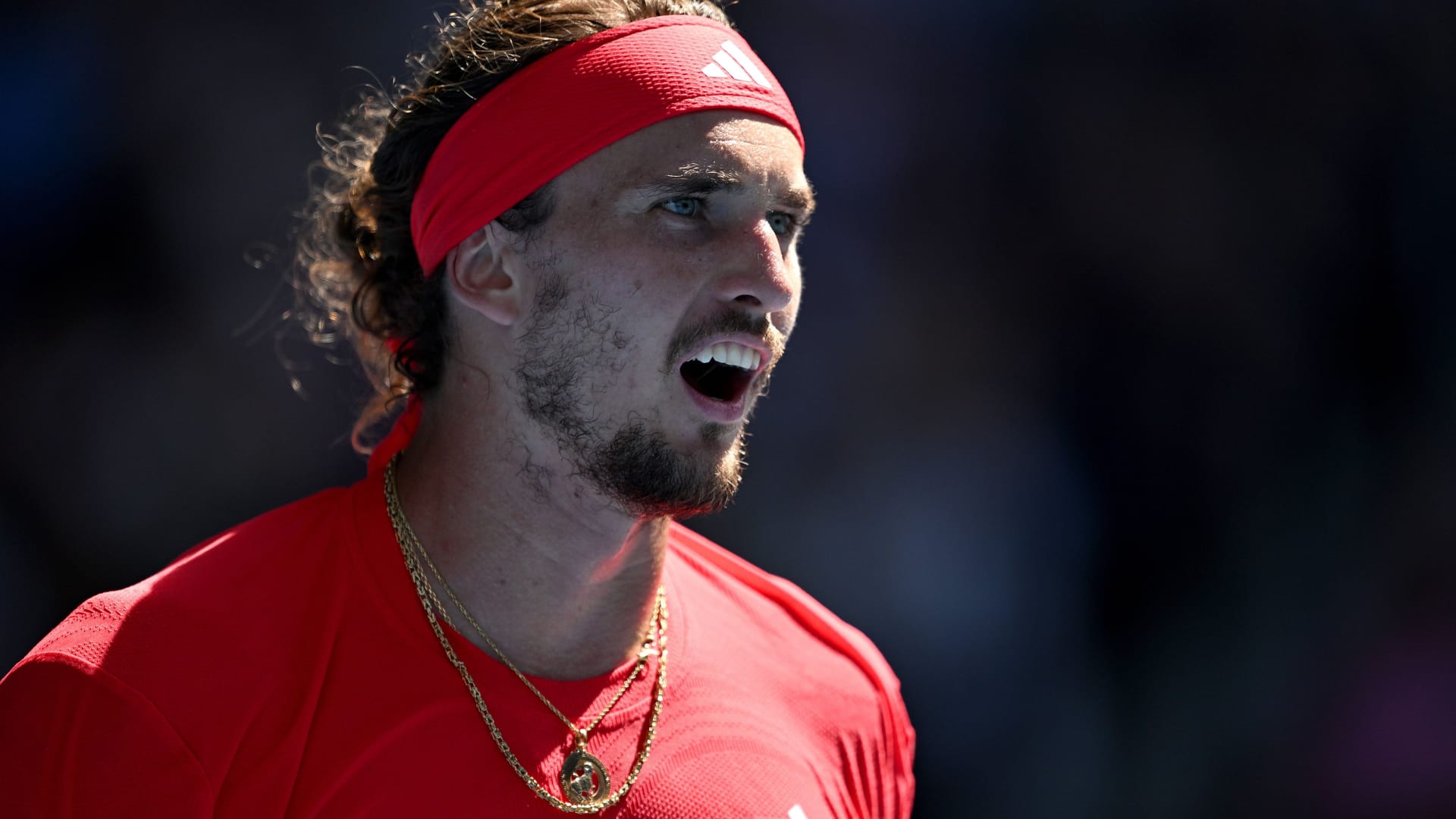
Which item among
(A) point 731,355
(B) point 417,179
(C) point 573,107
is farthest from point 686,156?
(B) point 417,179

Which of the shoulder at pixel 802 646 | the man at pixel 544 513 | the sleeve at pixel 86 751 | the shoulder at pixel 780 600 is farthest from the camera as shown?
the shoulder at pixel 780 600

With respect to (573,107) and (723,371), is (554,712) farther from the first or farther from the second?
(573,107)

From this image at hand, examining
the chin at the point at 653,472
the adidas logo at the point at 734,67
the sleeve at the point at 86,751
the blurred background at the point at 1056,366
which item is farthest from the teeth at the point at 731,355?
the blurred background at the point at 1056,366

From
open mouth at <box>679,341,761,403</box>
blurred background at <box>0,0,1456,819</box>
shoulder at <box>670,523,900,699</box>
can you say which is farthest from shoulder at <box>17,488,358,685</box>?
blurred background at <box>0,0,1456,819</box>

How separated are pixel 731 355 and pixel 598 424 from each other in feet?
0.83

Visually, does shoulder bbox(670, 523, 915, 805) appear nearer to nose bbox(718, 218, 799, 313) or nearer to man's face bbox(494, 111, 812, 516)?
man's face bbox(494, 111, 812, 516)

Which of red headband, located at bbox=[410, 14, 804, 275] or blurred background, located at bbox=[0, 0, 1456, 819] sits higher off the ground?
red headband, located at bbox=[410, 14, 804, 275]

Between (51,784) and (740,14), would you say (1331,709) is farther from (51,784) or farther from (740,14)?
(51,784)

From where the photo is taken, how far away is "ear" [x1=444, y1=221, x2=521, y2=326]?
2143 millimetres

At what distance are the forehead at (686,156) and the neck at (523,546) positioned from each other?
1.48ft

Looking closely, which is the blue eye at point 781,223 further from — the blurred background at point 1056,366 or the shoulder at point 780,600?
the blurred background at point 1056,366

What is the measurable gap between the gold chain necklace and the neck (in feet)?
0.06

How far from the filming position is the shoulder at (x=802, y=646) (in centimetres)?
233

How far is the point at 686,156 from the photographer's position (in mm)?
2045
